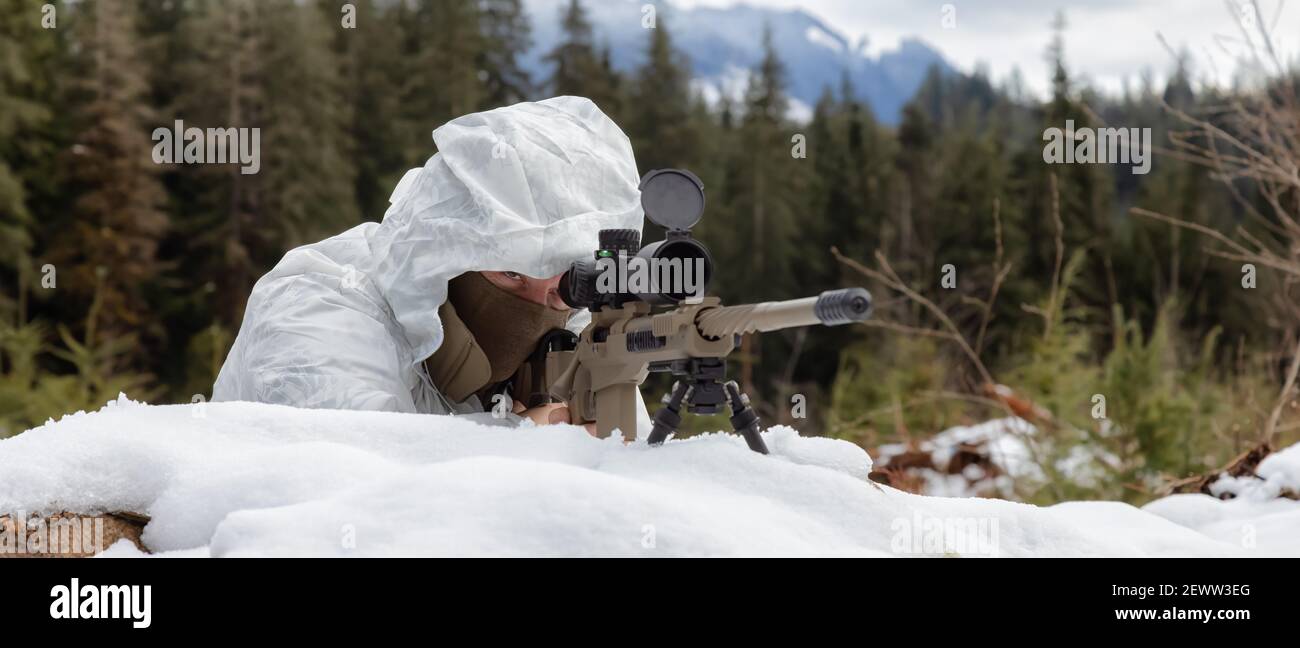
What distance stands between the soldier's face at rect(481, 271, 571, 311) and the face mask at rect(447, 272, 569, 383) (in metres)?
0.01

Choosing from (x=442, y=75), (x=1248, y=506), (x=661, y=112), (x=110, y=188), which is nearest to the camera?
(x=1248, y=506)

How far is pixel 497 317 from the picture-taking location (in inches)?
127

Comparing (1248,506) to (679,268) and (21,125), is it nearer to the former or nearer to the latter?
(679,268)

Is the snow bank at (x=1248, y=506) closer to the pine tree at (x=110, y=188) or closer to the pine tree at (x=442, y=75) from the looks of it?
the pine tree at (x=110, y=188)

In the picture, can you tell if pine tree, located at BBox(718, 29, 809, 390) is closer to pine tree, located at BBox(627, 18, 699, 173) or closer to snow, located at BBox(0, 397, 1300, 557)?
pine tree, located at BBox(627, 18, 699, 173)

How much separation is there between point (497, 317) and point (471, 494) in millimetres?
1449

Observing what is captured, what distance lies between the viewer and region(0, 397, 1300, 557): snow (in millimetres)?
1762

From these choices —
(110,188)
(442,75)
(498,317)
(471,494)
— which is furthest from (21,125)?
(471,494)

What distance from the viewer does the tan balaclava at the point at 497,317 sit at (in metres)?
3.21

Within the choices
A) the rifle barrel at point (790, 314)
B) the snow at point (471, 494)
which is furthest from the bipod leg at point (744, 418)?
the rifle barrel at point (790, 314)

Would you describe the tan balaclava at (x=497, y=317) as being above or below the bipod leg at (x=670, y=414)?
above

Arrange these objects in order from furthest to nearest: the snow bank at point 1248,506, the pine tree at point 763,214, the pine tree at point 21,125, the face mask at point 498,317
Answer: the pine tree at point 763,214, the pine tree at point 21,125, the face mask at point 498,317, the snow bank at point 1248,506

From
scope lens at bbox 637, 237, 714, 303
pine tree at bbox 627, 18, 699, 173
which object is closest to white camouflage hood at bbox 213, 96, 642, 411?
scope lens at bbox 637, 237, 714, 303
